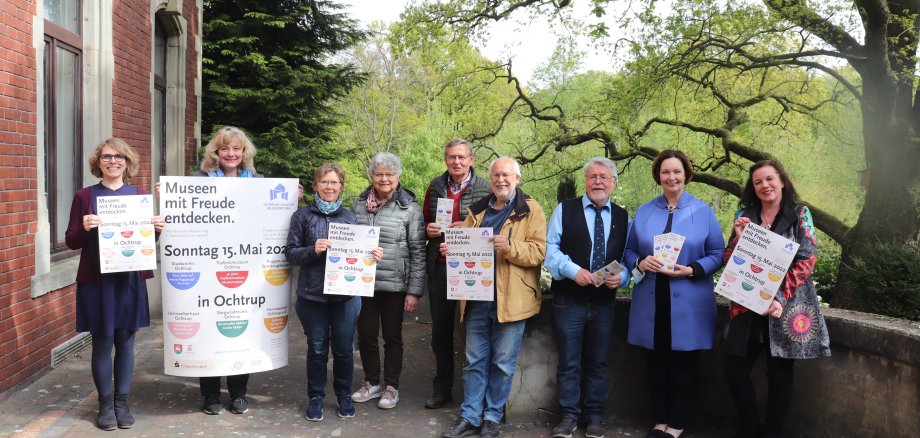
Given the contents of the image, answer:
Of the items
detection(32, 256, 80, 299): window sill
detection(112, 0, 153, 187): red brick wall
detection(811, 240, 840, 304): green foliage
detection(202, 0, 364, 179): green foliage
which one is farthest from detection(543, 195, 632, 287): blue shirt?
detection(202, 0, 364, 179): green foliage

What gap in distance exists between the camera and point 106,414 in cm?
470

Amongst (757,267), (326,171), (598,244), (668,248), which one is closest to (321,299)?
(326,171)

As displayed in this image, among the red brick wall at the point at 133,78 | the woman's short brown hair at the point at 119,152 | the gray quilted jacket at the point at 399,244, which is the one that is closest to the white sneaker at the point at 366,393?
the gray quilted jacket at the point at 399,244

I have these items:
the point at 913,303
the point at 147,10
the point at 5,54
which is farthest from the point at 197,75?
the point at 913,303

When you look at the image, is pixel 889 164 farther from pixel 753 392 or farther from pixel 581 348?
pixel 581 348

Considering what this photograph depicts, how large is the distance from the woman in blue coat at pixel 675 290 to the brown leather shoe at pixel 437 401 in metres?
1.62

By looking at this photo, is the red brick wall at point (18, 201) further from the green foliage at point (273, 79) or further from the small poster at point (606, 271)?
the green foliage at point (273, 79)

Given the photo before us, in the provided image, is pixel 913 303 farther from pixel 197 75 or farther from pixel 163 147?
pixel 197 75

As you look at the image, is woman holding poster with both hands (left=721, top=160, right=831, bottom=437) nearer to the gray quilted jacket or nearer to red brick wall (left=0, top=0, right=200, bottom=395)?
the gray quilted jacket

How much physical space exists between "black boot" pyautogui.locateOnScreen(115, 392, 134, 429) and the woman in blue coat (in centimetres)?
345

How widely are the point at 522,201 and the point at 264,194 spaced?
73.0 inches

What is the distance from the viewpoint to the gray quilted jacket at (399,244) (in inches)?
Result: 197

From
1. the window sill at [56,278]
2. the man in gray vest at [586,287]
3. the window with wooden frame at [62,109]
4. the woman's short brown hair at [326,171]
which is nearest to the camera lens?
the man in gray vest at [586,287]

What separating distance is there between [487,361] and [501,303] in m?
0.48
